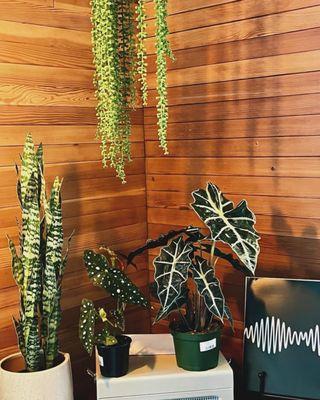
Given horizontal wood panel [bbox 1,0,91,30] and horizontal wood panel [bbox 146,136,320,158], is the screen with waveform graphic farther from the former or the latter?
horizontal wood panel [bbox 1,0,91,30]

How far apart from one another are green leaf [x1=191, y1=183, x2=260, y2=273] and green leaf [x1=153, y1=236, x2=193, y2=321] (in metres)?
0.15

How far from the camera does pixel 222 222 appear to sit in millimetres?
1726

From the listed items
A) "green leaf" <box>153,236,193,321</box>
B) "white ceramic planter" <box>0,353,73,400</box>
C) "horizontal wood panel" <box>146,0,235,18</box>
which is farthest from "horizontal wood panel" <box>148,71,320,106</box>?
"white ceramic planter" <box>0,353,73,400</box>

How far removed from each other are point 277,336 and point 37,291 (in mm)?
814

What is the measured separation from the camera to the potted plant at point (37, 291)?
1.74 meters

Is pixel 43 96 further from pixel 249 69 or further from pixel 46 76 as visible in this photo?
pixel 249 69

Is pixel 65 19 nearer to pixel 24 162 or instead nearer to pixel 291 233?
pixel 24 162

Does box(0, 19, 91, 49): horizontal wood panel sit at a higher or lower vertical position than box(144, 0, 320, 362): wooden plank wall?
higher

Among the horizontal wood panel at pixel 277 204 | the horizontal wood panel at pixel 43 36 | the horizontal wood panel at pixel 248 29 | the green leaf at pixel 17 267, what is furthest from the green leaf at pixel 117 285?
the horizontal wood panel at pixel 248 29

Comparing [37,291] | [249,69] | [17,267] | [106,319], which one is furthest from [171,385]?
[249,69]

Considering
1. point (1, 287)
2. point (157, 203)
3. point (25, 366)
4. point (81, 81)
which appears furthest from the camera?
point (157, 203)

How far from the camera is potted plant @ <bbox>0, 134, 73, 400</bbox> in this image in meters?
1.74

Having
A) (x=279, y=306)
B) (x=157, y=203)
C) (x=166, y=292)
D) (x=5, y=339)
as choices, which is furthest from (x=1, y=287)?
(x=279, y=306)

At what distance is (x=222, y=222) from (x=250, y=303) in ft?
1.24
